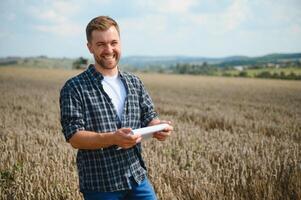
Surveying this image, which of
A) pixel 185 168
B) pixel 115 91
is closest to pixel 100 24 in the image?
pixel 115 91

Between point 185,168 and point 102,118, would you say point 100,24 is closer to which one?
point 102,118

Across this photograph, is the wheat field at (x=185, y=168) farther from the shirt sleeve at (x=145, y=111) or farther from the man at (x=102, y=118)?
the man at (x=102, y=118)

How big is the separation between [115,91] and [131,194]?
2.31 feet

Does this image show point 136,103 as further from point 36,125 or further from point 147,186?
point 36,125

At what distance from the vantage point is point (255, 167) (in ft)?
16.4

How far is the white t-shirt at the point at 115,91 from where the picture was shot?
2.74 meters

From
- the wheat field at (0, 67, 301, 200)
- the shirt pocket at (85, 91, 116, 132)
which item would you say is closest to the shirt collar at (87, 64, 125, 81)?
the shirt pocket at (85, 91, 116, 132)

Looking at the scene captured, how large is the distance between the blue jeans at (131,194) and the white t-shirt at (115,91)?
1.61 ft

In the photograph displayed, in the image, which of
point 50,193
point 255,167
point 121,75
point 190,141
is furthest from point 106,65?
point 190,141

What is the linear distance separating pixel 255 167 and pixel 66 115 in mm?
3085

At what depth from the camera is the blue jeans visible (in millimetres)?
2658

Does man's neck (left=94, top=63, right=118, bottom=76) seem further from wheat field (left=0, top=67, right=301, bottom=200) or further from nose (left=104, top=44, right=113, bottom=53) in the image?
wheat field (left=0, top=67, right=301, bottom=200)

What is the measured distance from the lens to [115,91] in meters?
2.78

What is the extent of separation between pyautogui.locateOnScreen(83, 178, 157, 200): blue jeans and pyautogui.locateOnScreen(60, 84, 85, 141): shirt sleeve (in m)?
0.42
